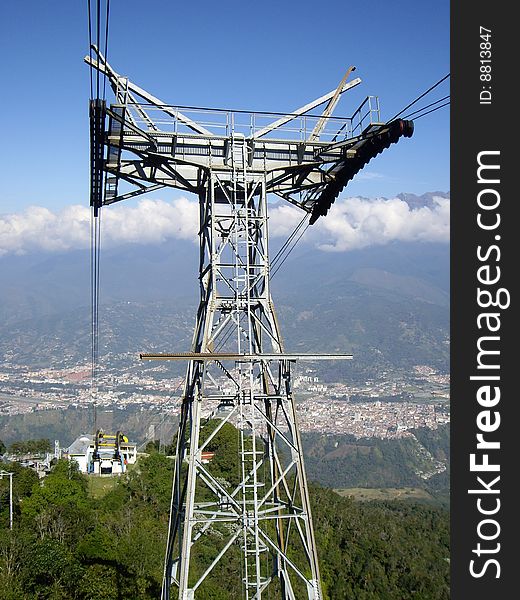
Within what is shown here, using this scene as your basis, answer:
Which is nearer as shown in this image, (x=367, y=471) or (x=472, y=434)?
(x=472, y=434)

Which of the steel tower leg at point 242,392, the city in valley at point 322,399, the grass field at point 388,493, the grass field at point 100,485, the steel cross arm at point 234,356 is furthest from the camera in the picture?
the city in valley at point 322,399

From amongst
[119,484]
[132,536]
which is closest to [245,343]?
[132,536]

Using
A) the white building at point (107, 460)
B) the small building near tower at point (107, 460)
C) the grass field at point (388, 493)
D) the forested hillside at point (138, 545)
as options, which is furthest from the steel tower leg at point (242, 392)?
the grass field at point (388, 493)

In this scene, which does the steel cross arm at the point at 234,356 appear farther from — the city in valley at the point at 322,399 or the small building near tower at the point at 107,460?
the city in valley at the point at 322,399

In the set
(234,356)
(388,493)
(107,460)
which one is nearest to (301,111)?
(234,356)

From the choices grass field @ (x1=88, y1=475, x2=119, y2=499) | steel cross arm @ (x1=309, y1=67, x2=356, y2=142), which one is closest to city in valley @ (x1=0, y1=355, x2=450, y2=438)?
grass field @ (x1=88, y1=475, x2=119, y2=499)

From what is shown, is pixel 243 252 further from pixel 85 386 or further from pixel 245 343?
pixel 85 386

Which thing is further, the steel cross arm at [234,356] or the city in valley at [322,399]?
the city in valley at [322,399]

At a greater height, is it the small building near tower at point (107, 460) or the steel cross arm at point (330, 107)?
the steel cross arm at point (330, 107)
